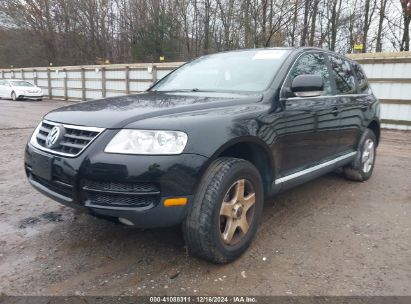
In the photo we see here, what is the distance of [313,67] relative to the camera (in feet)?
12.7

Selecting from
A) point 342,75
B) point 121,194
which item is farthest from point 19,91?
point 121,194

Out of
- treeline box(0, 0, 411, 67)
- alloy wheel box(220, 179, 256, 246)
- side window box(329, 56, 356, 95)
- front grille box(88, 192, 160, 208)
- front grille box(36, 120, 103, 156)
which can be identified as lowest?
alloy wheel box(220, 179, 256, 246)

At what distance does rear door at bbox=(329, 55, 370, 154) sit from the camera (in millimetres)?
4180

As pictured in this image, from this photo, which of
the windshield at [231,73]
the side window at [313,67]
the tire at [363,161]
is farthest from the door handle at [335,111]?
the tire at [363,161]

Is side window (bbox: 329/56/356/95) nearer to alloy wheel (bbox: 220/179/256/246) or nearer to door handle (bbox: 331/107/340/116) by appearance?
door handle (bbox: 331/107/340/116)

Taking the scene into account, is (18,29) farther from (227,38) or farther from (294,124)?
(294,124)

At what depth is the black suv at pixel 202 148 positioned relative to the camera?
233cm

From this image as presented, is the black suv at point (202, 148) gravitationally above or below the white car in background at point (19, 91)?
below

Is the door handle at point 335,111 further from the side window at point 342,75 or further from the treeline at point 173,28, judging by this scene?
the treeline at point 173,28

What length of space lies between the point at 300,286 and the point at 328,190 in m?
2.33

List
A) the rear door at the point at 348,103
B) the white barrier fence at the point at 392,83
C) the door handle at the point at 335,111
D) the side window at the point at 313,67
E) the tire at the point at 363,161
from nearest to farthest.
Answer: the side window at the point at 313,67
the door handle at the point at 335,111
the rear door at the point at 348,103
the tire at the point at 363,161
the white barrier fence at the point at 392,83

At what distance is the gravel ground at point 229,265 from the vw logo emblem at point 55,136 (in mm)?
893

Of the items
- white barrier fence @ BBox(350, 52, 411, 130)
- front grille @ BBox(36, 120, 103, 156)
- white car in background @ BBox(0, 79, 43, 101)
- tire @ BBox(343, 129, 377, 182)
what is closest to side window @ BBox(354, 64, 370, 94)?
tire @ BBox(343, 129, 377, 182)

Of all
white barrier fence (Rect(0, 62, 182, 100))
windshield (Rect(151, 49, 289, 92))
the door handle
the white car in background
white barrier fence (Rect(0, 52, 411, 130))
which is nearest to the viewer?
windshield (Rect(151, 49, 289, 92))
